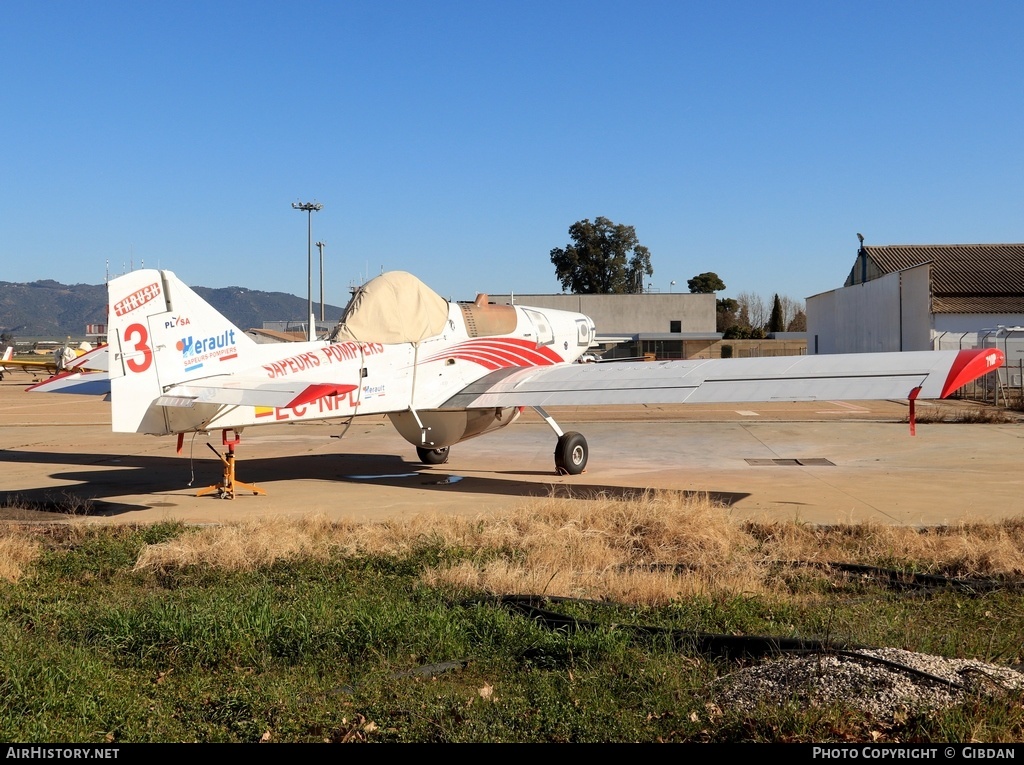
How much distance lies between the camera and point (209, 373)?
39.4 ft

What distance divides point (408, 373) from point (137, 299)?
13.3 feet

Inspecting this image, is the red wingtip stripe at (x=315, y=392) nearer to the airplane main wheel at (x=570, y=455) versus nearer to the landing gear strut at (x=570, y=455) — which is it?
the landing gear strut at (x=570, y=455)

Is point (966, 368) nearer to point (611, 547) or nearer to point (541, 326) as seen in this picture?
point (611, 547)

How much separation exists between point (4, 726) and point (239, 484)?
29.2ft

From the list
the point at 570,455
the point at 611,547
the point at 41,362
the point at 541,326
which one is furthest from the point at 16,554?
the point at 41,362

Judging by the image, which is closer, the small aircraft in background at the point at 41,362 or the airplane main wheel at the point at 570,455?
the airplane main wheel at the point at 570,455

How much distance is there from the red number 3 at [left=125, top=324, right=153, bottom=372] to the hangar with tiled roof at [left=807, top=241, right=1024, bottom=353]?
125 feet

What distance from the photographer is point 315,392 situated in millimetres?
11984

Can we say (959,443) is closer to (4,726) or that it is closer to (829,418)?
(829,418)

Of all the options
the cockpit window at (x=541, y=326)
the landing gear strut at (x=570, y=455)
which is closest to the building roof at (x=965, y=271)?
the cockpit window at (x=541, y=326)

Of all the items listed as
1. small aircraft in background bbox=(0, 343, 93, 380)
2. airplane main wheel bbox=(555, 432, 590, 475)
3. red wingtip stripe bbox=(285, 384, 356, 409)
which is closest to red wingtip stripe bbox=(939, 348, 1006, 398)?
airplane main wheel bbox=(555, 432, 590, 475)

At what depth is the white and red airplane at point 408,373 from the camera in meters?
11.5

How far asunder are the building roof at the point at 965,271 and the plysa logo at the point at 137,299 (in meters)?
39.1

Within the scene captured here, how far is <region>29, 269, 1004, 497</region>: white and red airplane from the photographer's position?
11.5m
